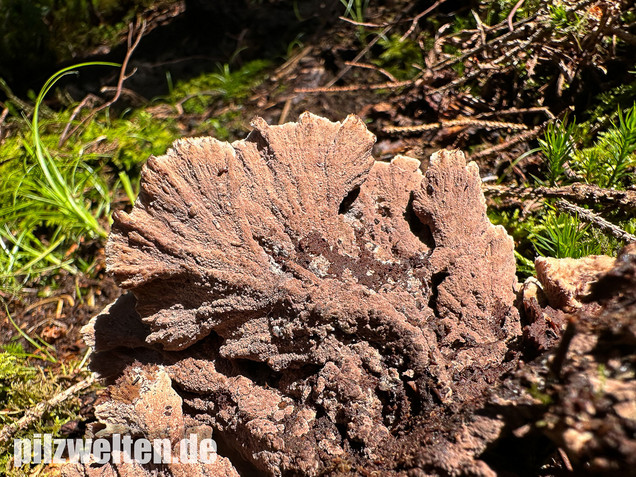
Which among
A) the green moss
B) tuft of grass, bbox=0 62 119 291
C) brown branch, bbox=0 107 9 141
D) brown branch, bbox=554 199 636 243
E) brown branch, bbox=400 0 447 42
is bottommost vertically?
the green moss

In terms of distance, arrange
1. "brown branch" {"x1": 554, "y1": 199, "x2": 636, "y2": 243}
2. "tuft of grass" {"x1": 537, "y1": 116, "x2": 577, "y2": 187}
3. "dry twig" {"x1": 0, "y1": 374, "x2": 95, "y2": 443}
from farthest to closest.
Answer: "dry twig" {"x1": 0, "y1": 374, "x2": 95, "y2": 443} < "tuft of grass" {"x1": 537, "y1": 116, "x2": 577, "y2": 187} < "brown branch" {"x1": 554, "y1": 199, "x2": 636, "y2": 243}

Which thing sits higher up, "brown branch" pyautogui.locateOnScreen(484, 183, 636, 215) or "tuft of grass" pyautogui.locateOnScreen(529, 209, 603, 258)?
"brown branch" pyautogui.locateOnScreen(484, 183, 636, 215)

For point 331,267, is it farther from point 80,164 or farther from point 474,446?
point 80,164

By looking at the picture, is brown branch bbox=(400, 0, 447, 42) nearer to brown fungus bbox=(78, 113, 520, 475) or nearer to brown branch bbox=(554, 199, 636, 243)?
brown branch bbox=(554, 199, 636, 243)

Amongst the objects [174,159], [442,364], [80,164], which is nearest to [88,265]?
[80,164]

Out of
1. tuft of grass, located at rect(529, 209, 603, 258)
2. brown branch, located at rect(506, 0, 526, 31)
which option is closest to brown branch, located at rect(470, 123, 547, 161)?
tuft of grass, located at rect(529, 209, 603, 258)

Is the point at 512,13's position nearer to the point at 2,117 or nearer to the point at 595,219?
the point at 595,219
